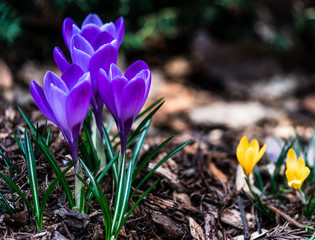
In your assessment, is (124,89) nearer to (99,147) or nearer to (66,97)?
(66,97)

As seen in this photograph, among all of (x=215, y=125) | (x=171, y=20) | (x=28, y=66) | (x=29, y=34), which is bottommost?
(x=215, y=125)

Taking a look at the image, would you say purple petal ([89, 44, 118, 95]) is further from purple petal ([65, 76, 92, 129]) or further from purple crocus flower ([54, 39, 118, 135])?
purple petal ([65, 76, 92, 129])

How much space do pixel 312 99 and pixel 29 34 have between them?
3.03 m

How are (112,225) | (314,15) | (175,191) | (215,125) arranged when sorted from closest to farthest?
(112,225), (175,191), (215,125), (314,15)

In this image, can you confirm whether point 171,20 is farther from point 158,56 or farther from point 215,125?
point 215,125

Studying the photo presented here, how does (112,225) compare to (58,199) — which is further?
Answer: (58,199)

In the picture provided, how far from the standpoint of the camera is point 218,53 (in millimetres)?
4074

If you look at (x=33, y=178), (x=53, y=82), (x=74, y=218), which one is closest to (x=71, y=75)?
(x=53, y=82)

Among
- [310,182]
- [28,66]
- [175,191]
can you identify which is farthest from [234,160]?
[28,66]

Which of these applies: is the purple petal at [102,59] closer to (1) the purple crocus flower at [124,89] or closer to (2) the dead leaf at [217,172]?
(1) the purple crocus flower at [124,89]

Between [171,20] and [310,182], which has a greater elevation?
[171,20]

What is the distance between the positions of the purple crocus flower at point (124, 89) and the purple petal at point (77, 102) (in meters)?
0.09

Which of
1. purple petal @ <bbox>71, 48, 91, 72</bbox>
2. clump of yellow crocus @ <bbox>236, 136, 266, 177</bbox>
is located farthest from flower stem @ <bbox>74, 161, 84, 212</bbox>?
clump of yellow crocus @ <bbox>236, 136, 266, 177</bbox>

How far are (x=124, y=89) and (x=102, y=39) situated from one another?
11.0 inches
